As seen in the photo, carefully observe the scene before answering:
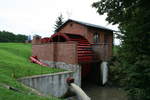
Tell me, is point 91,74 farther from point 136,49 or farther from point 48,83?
point 136,49

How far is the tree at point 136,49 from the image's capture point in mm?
4500

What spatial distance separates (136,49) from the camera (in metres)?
4.77

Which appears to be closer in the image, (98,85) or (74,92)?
(74,92)

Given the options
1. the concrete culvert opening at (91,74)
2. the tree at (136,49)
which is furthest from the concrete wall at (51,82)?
the tree at (136,49)

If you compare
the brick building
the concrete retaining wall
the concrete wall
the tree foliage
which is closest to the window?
the brick building

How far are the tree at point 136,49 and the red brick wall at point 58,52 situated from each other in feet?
17.1

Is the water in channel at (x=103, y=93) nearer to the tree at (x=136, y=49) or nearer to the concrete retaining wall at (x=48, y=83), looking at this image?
the concrete retaining wall at (x=48, y=83)

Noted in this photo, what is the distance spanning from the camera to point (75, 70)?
1017 cm

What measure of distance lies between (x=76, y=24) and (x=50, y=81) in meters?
8.92

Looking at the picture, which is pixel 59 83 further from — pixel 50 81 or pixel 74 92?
pixel 74 92

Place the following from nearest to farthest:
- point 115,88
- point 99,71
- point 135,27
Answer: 1. point 135,27
2. point 115,88
3. point 99,71

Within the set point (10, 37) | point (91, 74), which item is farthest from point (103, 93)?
point (10, 37)

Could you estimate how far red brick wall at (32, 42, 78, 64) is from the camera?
34.0 feet

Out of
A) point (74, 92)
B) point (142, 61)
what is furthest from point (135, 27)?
point (74, 92)
